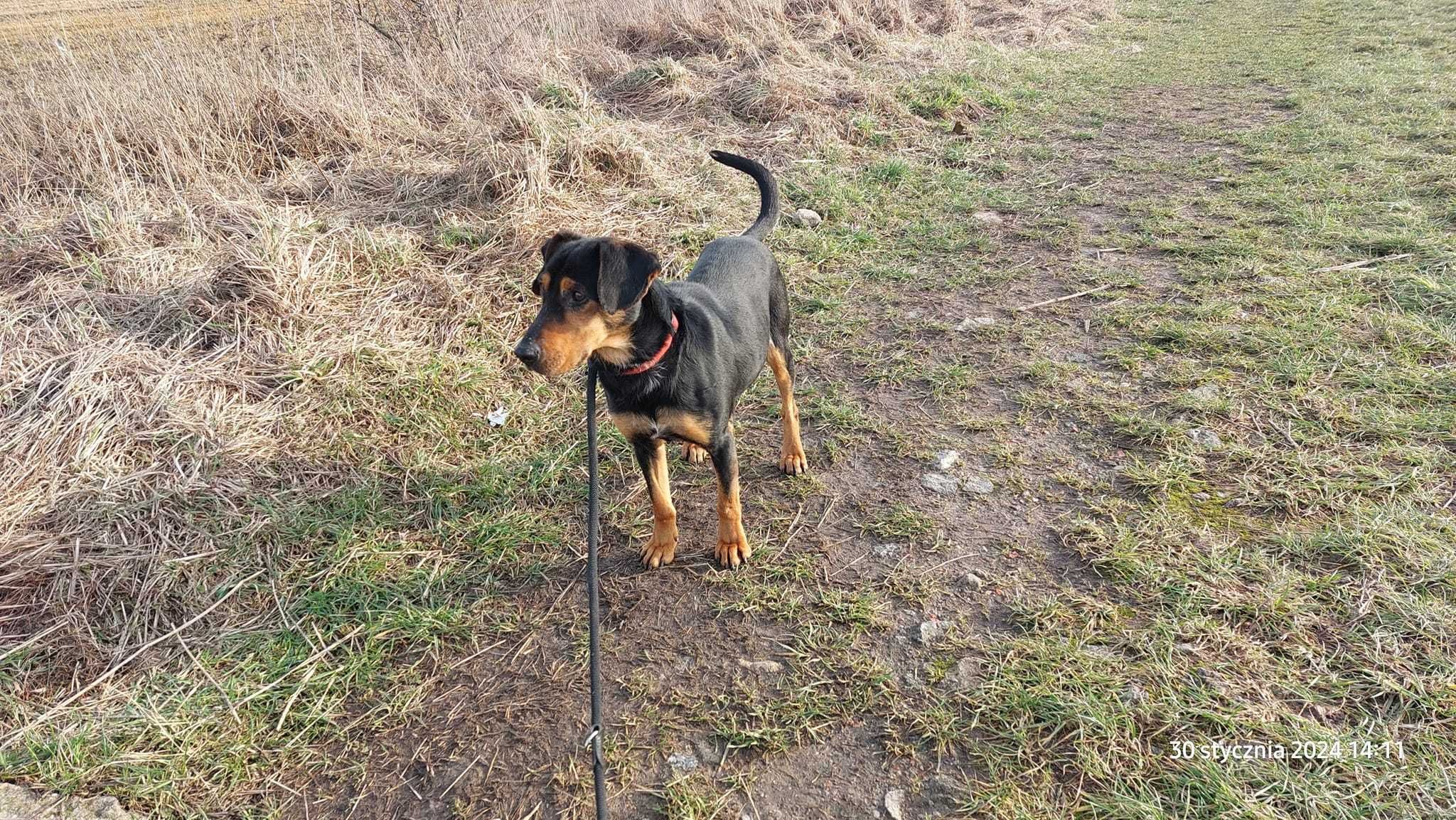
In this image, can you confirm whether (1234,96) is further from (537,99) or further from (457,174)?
(457,174)

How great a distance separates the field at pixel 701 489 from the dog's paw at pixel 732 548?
7 cm

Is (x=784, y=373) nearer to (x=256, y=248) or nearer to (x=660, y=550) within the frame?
(x=660, y=550)

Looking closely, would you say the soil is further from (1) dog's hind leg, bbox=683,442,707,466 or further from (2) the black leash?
(2) the black leash

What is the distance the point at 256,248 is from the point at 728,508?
353 cm

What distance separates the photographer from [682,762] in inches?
93.6

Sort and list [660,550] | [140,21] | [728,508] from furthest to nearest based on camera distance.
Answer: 1. [140,21]
2. [660,550]
3. [728,508]

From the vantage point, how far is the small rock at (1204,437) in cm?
342

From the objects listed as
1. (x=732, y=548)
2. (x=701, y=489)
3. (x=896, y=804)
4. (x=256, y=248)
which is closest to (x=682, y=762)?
(x=896, y=804)

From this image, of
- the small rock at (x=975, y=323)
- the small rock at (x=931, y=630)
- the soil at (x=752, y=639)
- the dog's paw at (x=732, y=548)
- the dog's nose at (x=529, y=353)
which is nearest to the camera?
the soil at (x=752, y=639)

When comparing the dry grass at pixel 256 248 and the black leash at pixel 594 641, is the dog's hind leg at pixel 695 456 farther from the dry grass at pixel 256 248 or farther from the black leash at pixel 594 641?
the black leash at pixel 594 641

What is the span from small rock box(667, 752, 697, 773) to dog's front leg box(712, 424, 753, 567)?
92 centimetres

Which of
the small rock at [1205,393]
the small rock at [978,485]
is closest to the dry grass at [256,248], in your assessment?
the small rock at [978,485]

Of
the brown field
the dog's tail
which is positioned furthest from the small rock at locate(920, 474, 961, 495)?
the brown field

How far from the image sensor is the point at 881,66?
10.9m
